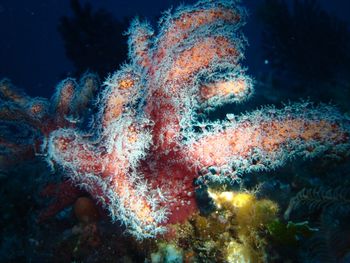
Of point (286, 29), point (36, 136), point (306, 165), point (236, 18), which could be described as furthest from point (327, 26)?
point (36, 136)

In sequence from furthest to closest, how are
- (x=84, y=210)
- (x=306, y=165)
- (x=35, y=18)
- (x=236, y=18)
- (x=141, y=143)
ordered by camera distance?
(x=35, y=18) → (x=306, y=165) → (x=84, y=210) → (x=236, y=18) → (x=141, y=143)

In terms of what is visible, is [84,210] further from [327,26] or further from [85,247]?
[327,26]

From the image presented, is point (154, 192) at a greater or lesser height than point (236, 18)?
lesser

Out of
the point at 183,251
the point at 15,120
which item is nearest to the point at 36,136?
the point at 15,120

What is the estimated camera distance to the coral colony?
2.67 meters

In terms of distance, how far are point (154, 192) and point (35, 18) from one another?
79.2 metres

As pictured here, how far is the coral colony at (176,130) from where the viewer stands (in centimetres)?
267

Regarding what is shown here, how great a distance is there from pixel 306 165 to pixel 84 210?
3407mm

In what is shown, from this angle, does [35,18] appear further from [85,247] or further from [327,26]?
[85,247]

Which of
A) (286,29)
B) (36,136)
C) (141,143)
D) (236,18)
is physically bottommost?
(141,143)

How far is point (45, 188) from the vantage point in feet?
12.3

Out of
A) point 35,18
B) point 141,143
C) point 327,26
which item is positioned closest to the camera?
point 141,143

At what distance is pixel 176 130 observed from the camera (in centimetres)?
306

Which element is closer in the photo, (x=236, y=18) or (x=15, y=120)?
(x=236, y=18)
